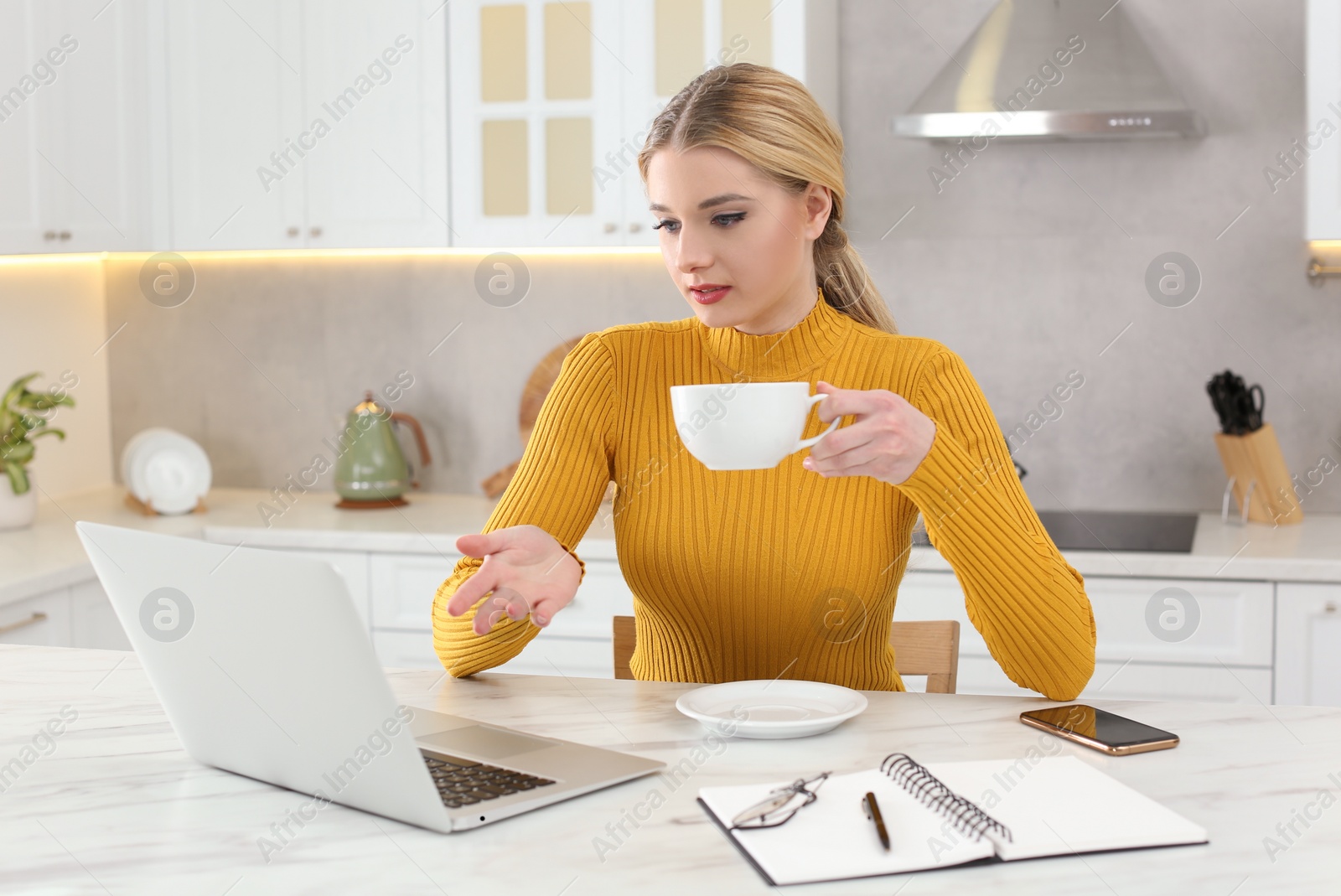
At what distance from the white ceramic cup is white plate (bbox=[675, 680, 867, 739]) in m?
0.23

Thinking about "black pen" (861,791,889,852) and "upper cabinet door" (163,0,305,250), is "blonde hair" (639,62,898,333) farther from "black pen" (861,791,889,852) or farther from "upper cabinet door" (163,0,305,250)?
"upper cabinet door" (163,0,305,250)

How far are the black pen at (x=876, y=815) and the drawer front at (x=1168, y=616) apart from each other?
1541 millimetres

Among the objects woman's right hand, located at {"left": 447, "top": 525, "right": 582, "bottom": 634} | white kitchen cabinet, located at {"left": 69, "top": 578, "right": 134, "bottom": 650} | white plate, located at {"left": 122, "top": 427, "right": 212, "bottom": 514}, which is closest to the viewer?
woman's right hand, located at {"left": 447, "top": 525, "right": 582, "bottom": 634}

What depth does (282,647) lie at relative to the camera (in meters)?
0.91

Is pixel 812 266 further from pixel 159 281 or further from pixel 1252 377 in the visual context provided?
pixel 159 281

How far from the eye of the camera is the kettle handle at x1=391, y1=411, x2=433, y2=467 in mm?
3209

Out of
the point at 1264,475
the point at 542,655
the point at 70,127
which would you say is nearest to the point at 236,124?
the point at 70,127

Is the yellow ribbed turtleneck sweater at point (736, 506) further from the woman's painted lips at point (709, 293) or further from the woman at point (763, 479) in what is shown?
the woman's painted lips at point (709, 293)

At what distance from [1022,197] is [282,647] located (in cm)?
236

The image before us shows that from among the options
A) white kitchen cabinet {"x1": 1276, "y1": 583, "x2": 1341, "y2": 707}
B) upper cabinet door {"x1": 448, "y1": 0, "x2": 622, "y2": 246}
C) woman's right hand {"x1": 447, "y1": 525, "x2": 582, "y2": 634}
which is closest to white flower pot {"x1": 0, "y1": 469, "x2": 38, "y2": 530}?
upper cabinet door {"x1": 448, "y1": 0, "x2": 622, "y2": 246}

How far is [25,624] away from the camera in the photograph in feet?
7.79

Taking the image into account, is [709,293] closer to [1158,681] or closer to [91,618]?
[1158,681]

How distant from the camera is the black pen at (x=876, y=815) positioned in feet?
2.83

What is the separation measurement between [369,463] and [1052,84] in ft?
5.75
